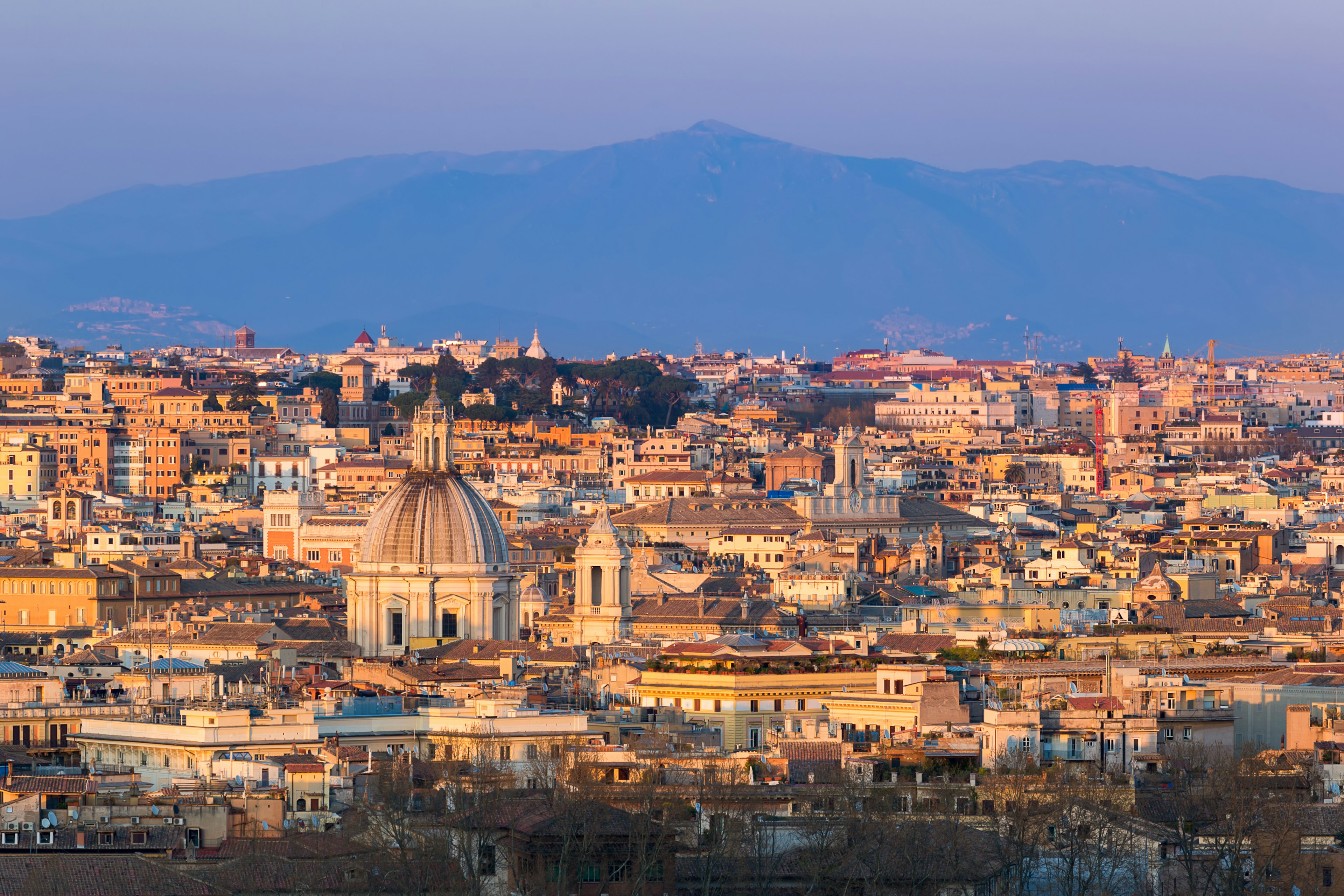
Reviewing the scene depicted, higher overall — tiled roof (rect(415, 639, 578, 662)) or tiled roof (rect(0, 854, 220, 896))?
tiled roof (rect(0, 854, 220, 896))

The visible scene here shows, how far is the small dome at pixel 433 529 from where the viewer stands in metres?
77.1

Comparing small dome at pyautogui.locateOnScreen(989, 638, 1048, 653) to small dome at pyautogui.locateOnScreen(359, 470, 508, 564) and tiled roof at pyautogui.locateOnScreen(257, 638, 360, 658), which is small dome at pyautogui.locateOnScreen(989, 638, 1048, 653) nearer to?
tiled roof at pyautogui.locateOnScreen(257, 638, 360, 658)

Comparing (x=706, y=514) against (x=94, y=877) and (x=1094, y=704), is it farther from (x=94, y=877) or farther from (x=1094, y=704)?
(x=94, y=877)

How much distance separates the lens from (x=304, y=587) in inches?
3501

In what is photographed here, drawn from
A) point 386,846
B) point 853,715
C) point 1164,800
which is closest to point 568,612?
point 853,715

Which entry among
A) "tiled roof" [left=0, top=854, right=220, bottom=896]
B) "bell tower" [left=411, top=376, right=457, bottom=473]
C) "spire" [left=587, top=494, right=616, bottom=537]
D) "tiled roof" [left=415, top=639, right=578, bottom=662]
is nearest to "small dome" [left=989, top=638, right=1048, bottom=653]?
"tiled roof" [left=415, top=639, right=578, bottom=662]

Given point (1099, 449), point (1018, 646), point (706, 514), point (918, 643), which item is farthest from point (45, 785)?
point (1099, 449)

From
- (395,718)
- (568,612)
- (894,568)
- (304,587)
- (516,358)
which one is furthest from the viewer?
(516,358)

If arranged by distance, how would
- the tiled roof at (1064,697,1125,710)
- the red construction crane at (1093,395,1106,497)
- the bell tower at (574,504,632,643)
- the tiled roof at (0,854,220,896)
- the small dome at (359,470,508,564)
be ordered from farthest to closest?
the red construction crane at (1093,395,1106,497)
the small dome at (359,470,508,564)
the bell tower at (574,504,632,643)
the tiled roof at (1064,697,1125,710)
the tiled roof at (0,854,220,896)

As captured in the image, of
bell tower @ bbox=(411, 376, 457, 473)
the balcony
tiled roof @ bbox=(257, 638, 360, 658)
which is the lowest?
tiled roof @ bbox=(257, 638, 360, 658)

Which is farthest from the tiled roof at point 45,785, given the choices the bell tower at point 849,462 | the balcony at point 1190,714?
the bell tower at point 849,462

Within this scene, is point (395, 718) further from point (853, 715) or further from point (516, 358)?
point (516, 358)

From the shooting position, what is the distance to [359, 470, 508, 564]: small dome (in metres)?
77.1

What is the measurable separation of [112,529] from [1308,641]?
53.1 metres
